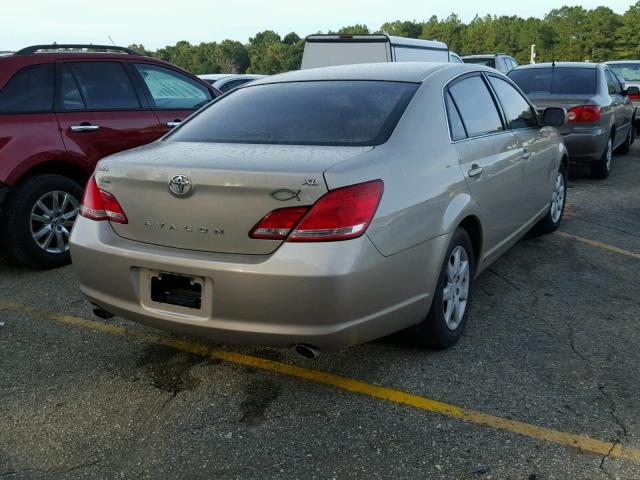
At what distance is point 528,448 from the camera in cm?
273

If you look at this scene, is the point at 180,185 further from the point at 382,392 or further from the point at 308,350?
the point at 382,392

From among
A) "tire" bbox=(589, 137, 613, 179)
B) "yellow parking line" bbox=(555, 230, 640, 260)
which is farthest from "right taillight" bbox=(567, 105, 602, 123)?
"yellow parking line" bbox=(555, 230, 640, 260)

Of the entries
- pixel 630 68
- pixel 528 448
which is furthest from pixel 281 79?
pixel 630 68

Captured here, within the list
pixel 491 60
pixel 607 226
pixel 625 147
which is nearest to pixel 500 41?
pixel 491 60

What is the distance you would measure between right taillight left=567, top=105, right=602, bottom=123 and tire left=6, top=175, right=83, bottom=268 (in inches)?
243

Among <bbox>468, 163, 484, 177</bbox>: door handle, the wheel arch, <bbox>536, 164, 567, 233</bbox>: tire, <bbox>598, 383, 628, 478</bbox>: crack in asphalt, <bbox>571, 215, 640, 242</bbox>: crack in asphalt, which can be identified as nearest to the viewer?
<bbox>598, 383, 628, 478</bbox>: crack in asphalt

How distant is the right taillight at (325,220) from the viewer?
2783mm

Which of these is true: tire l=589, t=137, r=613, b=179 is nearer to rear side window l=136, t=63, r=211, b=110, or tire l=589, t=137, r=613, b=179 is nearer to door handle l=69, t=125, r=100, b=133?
rear side window l=136, t=63, r=211, b=110

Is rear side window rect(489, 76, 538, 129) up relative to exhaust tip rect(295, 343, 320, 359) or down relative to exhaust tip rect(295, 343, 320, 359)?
up

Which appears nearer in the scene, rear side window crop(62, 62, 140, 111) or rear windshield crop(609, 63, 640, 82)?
rear side window crop(62, 62, 140, 111)

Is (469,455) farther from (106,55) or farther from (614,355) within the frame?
(106,55)

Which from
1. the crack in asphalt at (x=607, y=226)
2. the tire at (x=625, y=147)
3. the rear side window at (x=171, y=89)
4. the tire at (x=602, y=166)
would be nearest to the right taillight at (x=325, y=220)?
the rear side window at (x=171, y=89)

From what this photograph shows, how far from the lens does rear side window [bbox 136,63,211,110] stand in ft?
20.4

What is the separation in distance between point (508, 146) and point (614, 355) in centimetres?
157
